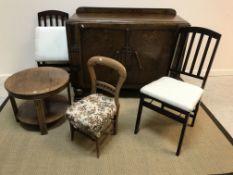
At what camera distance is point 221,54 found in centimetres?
289

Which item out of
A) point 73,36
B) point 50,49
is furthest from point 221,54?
point 50,49

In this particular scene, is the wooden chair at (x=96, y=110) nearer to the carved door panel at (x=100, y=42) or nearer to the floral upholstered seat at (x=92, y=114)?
the floral upholstered seat at (x=92, y=114)

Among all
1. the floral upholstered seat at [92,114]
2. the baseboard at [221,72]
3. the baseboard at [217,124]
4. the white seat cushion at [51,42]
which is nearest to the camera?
the floral upholstered seat at [92,114]

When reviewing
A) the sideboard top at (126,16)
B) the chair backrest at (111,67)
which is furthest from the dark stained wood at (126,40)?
the chair backrest at (111,67)

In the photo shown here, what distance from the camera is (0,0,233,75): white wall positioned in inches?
95.3

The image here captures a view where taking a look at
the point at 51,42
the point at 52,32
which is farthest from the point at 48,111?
the point at 52,32

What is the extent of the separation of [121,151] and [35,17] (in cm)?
190

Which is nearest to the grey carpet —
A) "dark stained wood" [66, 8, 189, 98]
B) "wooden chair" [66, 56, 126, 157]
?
"wooden chair" [66, 56, 126, 157]

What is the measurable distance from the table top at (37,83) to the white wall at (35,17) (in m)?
0.77

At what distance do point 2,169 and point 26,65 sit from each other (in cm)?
157

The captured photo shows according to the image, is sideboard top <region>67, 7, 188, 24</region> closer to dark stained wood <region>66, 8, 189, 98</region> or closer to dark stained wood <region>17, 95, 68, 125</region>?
dark stained wood <region>66, 8, 189, 98</region>

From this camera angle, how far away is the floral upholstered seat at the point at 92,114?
1.57m

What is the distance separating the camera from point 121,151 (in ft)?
5.86

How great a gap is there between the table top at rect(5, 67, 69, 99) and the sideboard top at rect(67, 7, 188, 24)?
562 mm
